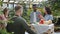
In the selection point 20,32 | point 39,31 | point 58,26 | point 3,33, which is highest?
point 3,33

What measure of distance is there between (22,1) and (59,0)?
4.16m

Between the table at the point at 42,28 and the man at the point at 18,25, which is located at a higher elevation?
the man at the point at 18,25

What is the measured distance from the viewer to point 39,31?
18.7ft

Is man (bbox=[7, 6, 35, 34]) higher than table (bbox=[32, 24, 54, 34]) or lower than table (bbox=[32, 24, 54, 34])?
higher

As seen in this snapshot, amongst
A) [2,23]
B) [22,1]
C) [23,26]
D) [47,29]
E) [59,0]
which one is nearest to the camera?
[2,23]

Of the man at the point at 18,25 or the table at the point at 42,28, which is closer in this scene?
the man at the point at 18,25

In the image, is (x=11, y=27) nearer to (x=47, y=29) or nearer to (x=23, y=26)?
(x=23, y=26)

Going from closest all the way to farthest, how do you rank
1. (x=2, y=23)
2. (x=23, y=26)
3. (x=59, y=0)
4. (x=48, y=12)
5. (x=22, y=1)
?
1. (x=2, y=23)
2. (x=23, y=26)
3. (x=48, y=12)
4. (x=22, y=1)
5. (x=59, y=0)

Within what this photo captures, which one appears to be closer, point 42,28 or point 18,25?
point 18,25

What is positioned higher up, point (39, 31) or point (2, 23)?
point (2, 23)

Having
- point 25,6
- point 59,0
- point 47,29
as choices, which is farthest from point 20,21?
point 59,0

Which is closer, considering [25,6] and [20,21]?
[20,21]

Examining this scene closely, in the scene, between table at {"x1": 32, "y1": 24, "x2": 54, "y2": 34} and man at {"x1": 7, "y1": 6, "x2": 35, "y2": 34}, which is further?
table at {"x1": 32, "y1": 24, "x2": 54, "y2": 34}

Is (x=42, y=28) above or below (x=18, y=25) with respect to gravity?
below
